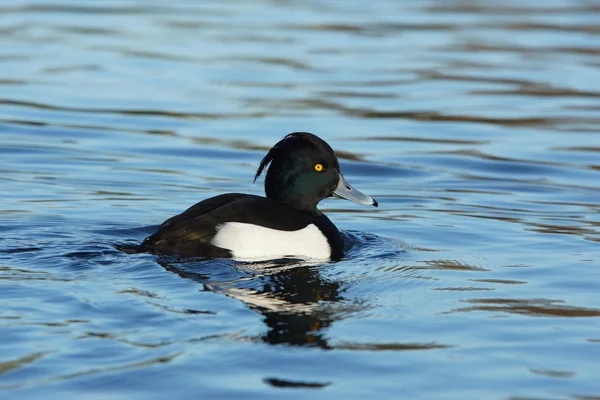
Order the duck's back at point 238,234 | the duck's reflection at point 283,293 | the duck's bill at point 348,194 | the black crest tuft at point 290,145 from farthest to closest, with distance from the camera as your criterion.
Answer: the duck's bill at point 348,194
the black crest tuft at point 290,145
the duck's back at point 238,234
the duck's reflection at point 283,293

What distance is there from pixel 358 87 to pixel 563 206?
5.77 m

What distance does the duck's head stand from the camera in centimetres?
817

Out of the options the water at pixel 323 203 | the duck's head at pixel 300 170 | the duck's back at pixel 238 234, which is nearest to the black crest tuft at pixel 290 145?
the duck's head at pixel 300 170

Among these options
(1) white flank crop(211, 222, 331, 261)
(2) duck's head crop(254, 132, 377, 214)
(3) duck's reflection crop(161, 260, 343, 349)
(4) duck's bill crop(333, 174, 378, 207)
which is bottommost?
(3) duck's reflection crop(161, 260, 343, 349)

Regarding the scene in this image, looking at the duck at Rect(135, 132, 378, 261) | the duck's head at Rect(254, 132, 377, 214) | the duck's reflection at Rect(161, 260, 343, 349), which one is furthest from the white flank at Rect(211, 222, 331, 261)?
the duck's head at Rect(254, 132, 377, 214)

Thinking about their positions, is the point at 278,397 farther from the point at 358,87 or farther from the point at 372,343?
the point at 358,87

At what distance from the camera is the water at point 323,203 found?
559 centimetres

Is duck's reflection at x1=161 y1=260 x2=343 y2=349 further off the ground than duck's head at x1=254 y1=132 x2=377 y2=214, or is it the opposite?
duck's head at x1=254 y1=132 x2=377 y2=214

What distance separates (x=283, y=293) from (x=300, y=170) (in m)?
1.61

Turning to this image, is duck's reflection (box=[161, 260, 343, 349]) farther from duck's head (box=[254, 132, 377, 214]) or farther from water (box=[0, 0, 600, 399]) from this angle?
duck's head (box=[254, 132, 377, 214])

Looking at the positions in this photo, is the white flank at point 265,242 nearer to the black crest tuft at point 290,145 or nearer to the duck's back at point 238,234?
the duck's back at point 238,234

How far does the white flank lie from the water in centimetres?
17

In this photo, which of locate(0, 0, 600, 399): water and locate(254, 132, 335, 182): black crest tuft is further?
locate(254, 132, 335, 182): black crest tuft

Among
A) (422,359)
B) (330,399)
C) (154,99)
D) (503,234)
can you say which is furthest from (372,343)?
(154,99)
